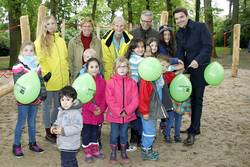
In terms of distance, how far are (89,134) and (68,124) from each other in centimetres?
136

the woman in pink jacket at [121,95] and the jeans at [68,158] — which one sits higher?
the woman in pink jacket at [121,95]

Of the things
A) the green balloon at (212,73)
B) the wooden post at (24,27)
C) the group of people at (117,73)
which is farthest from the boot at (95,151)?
the wooden post at (24,27)

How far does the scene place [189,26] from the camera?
227 inches

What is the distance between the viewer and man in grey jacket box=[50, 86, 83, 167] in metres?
3.90

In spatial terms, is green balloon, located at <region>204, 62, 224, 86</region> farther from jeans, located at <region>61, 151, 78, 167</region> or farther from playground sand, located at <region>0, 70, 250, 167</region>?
jeans, located at <region>61, 151, 78, 167</region>

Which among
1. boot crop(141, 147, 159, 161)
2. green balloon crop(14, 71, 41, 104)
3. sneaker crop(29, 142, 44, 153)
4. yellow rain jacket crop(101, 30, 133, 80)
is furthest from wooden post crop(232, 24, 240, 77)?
green balloon crop(14, 71, 41, 104)

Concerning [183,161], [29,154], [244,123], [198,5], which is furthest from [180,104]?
[198,5]

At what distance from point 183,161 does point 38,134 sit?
2623mm

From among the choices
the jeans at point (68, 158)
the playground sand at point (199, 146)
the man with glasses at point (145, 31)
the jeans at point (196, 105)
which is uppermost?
the man with glasses at point (145, 31)

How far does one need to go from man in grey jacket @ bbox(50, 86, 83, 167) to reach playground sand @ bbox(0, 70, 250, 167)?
1115 millimetres

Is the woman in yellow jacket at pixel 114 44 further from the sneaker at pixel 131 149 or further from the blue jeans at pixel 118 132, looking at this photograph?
the sneaker at pixel 131 149

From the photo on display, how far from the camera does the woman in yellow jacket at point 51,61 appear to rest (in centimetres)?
549

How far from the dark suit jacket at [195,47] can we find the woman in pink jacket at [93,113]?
1.52 m

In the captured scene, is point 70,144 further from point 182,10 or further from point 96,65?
point 182,10
